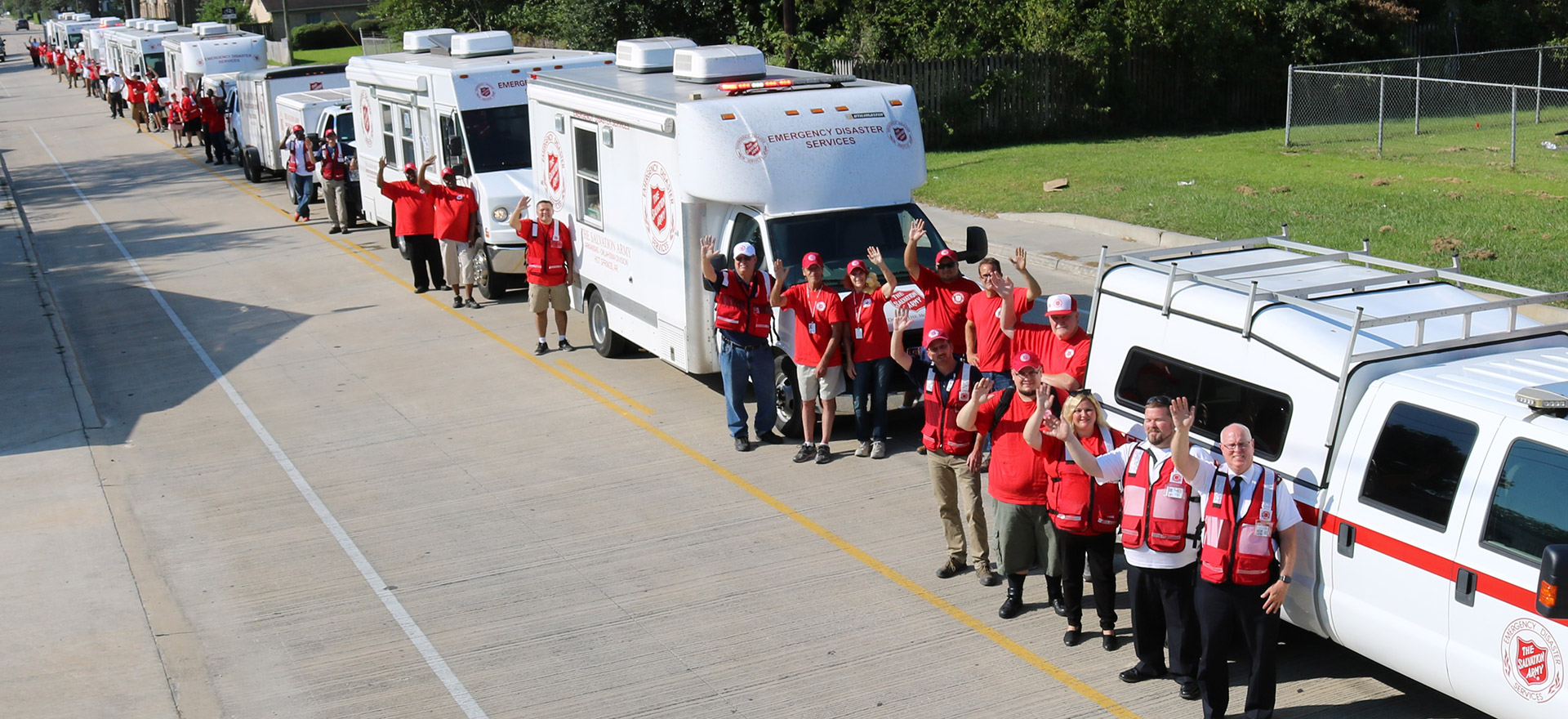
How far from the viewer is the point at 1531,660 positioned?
5625 millimetres

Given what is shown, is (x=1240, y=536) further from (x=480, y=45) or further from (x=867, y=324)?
(x=480, y=45)

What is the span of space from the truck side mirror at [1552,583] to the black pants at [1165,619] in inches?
62.8

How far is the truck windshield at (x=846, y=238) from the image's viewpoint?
1135cm

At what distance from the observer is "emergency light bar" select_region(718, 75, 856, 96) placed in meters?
12.0

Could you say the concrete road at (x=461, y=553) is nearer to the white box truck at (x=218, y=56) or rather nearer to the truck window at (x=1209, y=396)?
the truck window at (x=1209, y=396)

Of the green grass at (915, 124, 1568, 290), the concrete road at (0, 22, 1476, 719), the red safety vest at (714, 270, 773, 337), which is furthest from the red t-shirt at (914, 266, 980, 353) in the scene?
the green grass at (915, 124, 1568, 290)

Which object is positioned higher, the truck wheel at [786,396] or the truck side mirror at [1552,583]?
the truck side mirror at [1552,583]

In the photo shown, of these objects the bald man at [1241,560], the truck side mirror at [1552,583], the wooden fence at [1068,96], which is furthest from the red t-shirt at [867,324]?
the wooden fence at [1068,96]

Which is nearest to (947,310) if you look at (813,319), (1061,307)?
(813,319)

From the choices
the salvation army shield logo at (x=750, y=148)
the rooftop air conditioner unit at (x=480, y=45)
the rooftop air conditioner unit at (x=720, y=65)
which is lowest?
the salvation army shield logo at (x=750, y=148)

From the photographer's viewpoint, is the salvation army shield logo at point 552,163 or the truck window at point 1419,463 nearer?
the truck window at point 1419,463

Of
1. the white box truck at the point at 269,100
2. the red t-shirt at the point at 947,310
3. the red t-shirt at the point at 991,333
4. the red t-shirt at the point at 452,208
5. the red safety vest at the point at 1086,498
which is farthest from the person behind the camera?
the white box truck at the point at 269,100

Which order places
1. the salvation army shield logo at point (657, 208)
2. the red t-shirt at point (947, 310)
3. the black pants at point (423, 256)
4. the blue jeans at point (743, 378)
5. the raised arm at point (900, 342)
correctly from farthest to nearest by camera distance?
the black pants at point (423, 256) < the salvation army shield logo at point (657, 208) < the blue jeans at point (743, 378) < the red t-shirt at point (947, 310) < the raised arm at point (900, 342)

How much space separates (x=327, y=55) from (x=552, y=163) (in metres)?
64.7
